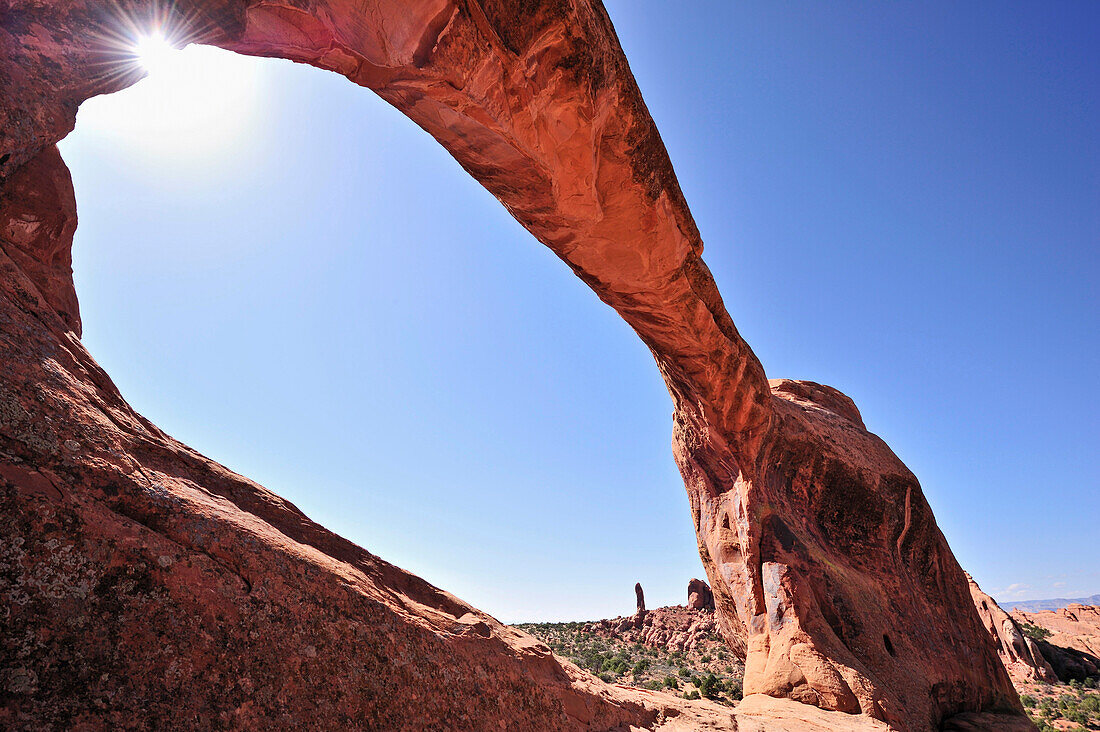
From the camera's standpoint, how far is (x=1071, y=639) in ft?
136

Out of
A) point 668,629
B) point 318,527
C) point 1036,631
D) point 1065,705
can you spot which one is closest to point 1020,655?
point 1065,705

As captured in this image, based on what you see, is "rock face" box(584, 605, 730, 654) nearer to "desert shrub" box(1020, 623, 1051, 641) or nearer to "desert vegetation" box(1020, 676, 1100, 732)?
"desert vegetation" box(1020, 676, 1100, 732)

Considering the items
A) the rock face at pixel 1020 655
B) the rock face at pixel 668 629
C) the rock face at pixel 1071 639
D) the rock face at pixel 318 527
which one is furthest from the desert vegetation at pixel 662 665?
the rock face at pixel 1071 639

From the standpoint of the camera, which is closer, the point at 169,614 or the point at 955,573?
the point at 169,614

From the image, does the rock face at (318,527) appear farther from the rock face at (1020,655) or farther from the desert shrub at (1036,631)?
the desert shrub at (1036,631)

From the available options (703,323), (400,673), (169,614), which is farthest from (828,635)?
(169,614)

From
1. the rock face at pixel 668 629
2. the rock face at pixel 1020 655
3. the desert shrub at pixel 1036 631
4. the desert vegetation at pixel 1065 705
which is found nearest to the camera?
the desert vegetation at pixel 1065 705

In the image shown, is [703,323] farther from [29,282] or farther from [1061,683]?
[1061,683]

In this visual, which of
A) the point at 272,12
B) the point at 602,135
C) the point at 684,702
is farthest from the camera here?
the point at 602,135

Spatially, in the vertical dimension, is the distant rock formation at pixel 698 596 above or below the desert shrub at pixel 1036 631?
below

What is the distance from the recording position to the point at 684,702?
6.75 meters

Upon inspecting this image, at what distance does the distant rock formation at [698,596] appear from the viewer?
169 feet

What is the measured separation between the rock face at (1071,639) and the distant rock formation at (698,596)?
2487 centimetres

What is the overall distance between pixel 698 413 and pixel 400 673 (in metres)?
11.5
